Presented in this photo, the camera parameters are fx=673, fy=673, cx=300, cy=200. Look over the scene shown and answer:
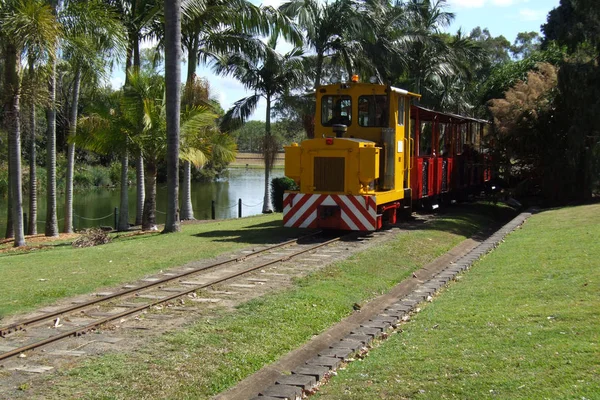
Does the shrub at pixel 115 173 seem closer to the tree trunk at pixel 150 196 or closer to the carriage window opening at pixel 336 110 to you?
the tree trunk at pixel 150 196

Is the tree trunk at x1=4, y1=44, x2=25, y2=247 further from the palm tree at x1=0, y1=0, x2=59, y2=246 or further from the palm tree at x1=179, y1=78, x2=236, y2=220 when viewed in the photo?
the palm tree at x1=179, y1=78, x2=236, y2=220

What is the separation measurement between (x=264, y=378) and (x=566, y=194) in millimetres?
20923

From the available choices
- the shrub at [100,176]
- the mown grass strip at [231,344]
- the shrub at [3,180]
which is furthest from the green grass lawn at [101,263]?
the shrub at [100,176]

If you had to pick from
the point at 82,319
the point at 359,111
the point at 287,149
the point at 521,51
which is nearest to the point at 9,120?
the point at 287,149

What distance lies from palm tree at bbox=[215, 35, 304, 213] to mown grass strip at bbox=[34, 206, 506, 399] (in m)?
17.3

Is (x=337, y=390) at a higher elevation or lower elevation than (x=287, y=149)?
lower

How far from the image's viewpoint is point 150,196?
19.9 m

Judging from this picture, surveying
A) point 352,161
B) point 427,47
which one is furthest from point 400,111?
point 427,47

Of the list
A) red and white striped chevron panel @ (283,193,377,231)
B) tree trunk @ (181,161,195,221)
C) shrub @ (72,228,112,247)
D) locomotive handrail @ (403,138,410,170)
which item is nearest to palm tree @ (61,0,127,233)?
shrub @ (72,228,112,247)

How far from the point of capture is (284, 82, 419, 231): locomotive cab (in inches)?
615

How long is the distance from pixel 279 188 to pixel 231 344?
2133 centimetres

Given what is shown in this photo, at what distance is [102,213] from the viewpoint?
35938 mm

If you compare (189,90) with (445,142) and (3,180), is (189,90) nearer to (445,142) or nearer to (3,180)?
(445,142)

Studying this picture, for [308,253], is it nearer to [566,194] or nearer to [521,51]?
[566,194]
